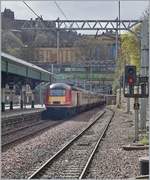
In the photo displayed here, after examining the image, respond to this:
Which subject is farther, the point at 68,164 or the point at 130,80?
the point at 130,80

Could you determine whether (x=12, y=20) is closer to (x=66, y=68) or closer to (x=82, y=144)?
(x=82, y=144)

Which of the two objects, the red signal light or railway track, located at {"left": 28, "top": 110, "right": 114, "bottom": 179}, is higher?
the red signal light

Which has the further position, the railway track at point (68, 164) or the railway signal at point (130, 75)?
the railway signal at point (130, 75)

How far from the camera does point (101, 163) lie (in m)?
13.3

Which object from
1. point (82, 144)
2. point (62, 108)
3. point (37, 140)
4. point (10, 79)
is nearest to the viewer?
point (82, 144)

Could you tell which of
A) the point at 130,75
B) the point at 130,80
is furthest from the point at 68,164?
the point at 130,75

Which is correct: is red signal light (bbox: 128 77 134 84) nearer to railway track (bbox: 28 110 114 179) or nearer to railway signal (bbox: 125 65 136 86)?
railway signal (bbox: 125 65 136 86)

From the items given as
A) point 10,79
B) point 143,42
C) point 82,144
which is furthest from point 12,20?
point 82,144

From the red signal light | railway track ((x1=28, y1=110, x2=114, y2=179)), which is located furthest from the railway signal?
railway track ((x1=28, y1=110, x2=114, y2=179))

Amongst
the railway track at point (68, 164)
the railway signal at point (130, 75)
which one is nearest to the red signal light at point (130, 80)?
the railway signal at point (130, 75)

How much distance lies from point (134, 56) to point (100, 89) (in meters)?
59.3

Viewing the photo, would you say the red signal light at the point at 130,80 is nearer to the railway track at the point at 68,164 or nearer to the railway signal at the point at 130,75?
the railway signal at the point at 130,75

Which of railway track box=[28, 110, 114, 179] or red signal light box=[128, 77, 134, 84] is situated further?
red signal light box=[128, 77, 134, 84]

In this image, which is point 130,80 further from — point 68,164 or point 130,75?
point 68,164
